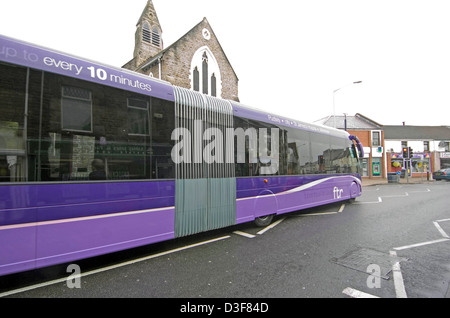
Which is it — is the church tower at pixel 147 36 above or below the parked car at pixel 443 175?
above

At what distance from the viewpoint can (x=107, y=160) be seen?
12.0 feet

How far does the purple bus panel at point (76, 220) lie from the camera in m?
2.91

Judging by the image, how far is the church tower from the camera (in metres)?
23.2

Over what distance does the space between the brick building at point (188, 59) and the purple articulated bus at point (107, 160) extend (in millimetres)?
15035

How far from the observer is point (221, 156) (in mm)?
5250

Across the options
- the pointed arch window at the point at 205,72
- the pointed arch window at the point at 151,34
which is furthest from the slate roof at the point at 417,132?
the pointed arch window at the point at 151,34

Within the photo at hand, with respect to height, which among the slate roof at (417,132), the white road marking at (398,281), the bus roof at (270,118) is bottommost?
the white road marking at (398,281)

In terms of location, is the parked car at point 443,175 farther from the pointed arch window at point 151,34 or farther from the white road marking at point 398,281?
the pointed arch window at point 151,34

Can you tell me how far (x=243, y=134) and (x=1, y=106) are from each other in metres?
4.38

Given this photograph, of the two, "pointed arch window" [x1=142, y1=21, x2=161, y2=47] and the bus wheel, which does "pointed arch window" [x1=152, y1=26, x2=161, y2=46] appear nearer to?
"pointed arch window" [x1=142, y1=21, x2=161, y2=47]

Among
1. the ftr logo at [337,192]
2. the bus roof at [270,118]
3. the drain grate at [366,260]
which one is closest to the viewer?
the drain grate at [366,260]

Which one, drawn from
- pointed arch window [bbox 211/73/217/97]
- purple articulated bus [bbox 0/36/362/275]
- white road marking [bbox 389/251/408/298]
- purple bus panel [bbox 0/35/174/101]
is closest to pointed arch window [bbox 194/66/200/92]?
pointed arch window [bbox 211/73/217/97]

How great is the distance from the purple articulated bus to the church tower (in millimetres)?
21208
